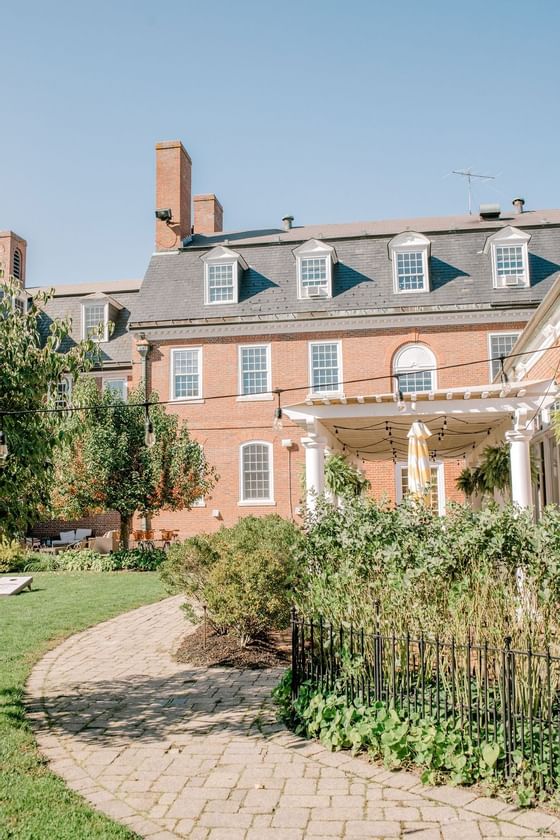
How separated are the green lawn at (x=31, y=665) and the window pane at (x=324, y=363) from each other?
8.65 metres

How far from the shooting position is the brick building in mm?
23078

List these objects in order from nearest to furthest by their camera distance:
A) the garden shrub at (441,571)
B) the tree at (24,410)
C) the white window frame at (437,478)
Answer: the garden shrub at (441,571), the tree at (24,410), the white window frame at (437,478)

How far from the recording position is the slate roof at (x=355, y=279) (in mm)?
23438

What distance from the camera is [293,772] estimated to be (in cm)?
529

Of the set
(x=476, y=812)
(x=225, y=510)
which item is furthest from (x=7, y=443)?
(x=225, y=510)

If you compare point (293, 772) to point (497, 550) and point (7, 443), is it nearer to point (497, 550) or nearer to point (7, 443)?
point (497, 550)

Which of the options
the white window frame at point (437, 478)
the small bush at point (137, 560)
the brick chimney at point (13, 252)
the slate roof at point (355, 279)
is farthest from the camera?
the brick chimney at point (13, 252)

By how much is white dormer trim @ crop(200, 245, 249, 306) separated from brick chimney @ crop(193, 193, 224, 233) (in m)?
5.77

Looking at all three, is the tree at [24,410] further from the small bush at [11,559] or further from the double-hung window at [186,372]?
the double-hung window at [186,372]

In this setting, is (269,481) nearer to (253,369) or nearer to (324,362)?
(253,369)

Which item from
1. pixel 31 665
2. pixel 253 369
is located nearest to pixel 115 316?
pixel 253 369

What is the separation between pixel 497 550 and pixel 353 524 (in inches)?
53.4

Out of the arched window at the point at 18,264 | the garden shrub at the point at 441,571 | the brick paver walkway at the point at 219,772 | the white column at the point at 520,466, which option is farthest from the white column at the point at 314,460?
the arched window at the point at 18,264

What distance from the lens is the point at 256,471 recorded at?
2383 cm
